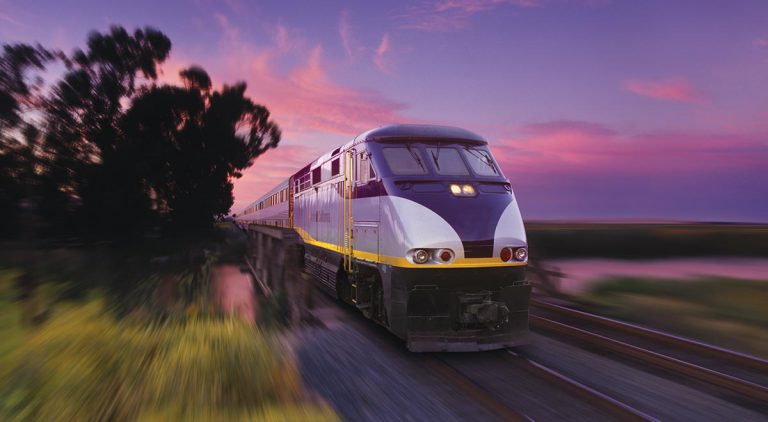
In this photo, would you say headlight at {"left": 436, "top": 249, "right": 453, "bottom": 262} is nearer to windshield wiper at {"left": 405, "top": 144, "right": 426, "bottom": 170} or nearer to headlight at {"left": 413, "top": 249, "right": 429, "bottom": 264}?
headlight at {"left": 413, "top": 249, "right": 429, "bottom": 264}

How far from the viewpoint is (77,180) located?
83.2 feet

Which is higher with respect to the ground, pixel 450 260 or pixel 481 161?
pixel 481 161

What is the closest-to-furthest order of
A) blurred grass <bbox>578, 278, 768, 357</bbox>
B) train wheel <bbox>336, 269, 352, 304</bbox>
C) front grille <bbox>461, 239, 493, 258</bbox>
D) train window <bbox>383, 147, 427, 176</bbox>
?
1. front grille <bbox>461, 239, 493, 258</bbox>
2. train window <bbox>383, 147, 427, 176</bbox>
3. blurred grass <bbox>578, 278, 768, 357</bbox>
4. train wheel <bbox>336, 269, 352, 304</bbox>

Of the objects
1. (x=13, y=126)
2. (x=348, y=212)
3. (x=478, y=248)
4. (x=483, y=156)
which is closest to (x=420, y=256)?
(x=478, y=248)

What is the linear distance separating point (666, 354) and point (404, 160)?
16.6ft

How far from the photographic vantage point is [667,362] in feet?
22.9

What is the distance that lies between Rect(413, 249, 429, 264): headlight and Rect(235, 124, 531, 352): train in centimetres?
1

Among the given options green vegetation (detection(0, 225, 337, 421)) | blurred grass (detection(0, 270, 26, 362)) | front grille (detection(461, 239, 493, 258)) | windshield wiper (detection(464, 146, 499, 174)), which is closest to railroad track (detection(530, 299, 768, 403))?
front grille (detection(461, 239, 493, 258))

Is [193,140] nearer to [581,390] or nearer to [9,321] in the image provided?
[9,321]

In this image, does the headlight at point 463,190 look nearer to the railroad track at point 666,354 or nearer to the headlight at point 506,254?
the headlight at point 506,254

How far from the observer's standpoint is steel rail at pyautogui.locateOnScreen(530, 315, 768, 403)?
5922mm

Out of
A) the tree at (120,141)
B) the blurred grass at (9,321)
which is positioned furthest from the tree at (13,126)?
the blurred grass at (9,321)

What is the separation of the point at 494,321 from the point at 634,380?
1.88 metres

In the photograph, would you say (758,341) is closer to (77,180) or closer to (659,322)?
(659,322)
